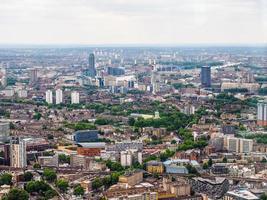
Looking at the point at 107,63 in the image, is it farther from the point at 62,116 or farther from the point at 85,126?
the point at 85,126

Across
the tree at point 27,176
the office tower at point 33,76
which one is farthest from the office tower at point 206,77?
the tree at point 27,176

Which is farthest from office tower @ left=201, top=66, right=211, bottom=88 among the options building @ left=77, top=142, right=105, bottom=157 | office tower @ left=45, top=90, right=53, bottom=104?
building @ left=77, top=142, right=105, bottom=157

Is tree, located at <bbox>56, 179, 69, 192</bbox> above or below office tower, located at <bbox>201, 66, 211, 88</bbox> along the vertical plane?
below

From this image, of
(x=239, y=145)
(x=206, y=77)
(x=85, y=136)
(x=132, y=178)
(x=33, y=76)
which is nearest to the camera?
(x=132, y=178)

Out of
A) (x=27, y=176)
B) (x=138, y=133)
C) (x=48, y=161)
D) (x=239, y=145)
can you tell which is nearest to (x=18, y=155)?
(x=48, y=161)

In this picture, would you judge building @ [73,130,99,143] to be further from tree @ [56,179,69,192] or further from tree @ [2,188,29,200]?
tree @ [2,188,29,200]

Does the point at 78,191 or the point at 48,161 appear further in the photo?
the point at 48,161

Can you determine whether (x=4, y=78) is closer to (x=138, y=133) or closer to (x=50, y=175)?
(x=138, y=133)

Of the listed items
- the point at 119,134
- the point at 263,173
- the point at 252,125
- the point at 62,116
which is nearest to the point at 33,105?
the point at 62,116
